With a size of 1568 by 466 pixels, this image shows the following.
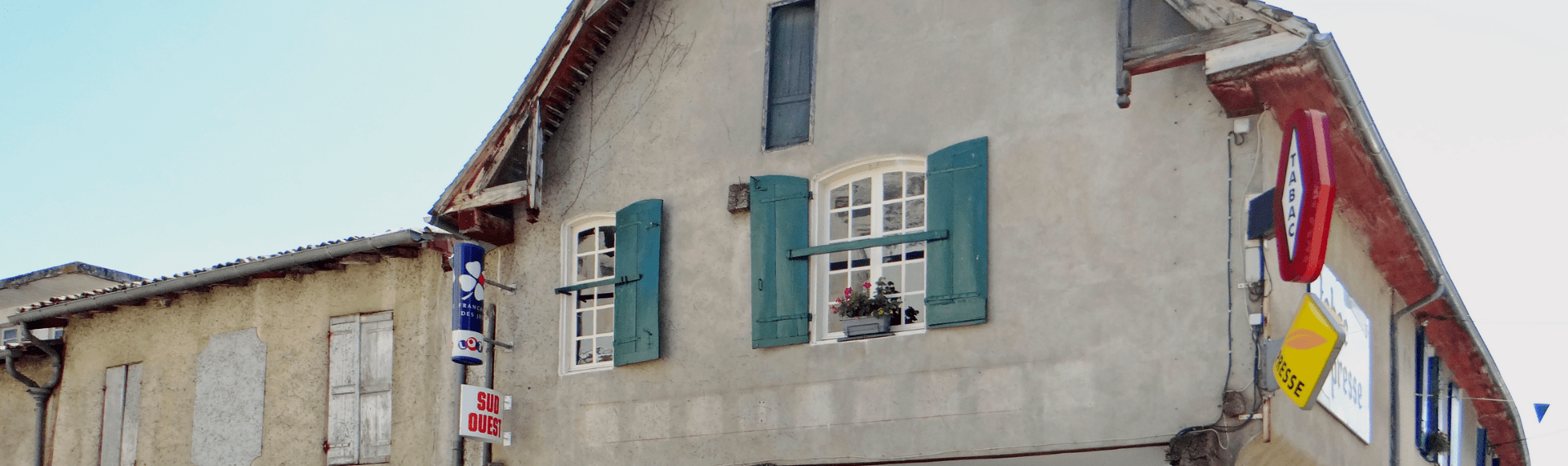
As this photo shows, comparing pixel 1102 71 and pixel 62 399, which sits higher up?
pixel 1102 71

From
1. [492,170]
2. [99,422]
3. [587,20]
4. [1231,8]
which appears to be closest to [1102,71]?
[1231,8]

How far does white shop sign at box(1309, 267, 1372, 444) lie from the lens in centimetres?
1123

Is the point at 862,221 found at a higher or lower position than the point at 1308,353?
higher

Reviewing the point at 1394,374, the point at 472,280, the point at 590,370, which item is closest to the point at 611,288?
the point at 590,370

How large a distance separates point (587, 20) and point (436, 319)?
3.07 meters

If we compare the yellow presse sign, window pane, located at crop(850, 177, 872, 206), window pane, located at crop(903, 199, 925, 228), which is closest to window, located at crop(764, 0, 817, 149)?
window pane, located at crop(850, 177, 872, 206)

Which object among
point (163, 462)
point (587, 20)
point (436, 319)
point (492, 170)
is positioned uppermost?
point (587, 20)

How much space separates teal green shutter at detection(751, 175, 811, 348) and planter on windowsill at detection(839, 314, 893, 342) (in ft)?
1.38

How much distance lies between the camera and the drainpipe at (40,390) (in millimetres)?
16297

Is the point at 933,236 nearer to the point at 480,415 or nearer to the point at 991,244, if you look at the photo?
the point at 991,244

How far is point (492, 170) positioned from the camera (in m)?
13.3

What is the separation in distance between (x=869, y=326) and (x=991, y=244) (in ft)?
3.55

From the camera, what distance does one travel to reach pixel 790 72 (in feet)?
40.8

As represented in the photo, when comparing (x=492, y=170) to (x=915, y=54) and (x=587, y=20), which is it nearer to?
(x=587, y=20)
